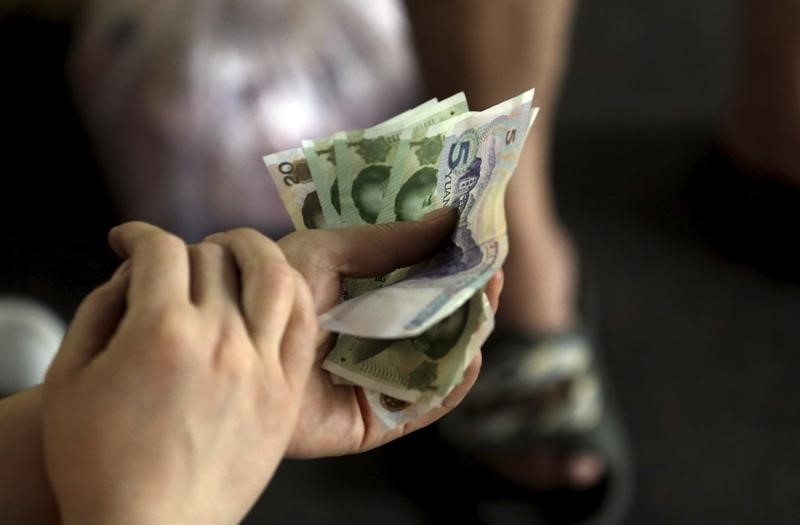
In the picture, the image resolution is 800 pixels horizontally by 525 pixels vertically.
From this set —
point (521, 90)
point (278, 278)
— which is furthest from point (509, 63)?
point (278, 278)

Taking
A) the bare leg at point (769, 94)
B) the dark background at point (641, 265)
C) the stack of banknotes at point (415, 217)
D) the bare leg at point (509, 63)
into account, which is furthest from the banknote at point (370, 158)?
the bare leg at point (769, 94)

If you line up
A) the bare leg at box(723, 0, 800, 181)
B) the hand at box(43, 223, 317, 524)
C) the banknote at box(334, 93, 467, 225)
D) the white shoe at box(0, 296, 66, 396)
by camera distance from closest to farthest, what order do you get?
the hand at box(43, 223, 317, 524) < the banknote at box(334, 93, 467, 225) < the white shoe at box(0, 296, 66, 396) < the bare leg at box(723, 0, 800, 181)

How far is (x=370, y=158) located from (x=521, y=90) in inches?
14.7

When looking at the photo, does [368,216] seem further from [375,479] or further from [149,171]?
[149,171]

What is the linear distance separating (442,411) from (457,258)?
0.25ft

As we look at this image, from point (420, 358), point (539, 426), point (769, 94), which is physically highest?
point (420, 358)

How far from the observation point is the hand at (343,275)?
42cm

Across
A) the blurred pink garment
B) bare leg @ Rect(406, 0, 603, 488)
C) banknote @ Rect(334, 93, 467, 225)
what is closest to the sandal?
bare leg @ Rect(406, 0, 603, 488)

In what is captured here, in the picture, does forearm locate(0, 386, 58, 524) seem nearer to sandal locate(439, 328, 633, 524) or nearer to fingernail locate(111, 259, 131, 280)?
fingernail locate(111, 259, 131, 280)

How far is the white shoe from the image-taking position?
2.34 ft

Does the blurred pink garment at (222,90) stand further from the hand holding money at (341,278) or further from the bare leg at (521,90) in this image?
the hand holding money at (341,278)

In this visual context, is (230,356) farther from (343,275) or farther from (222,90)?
(222,90)

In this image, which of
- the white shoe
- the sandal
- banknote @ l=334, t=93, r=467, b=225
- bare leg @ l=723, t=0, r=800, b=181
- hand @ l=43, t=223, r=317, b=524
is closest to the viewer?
hand @ l=43, t=223, r=317, b=524

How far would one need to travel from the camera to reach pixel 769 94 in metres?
1.18
